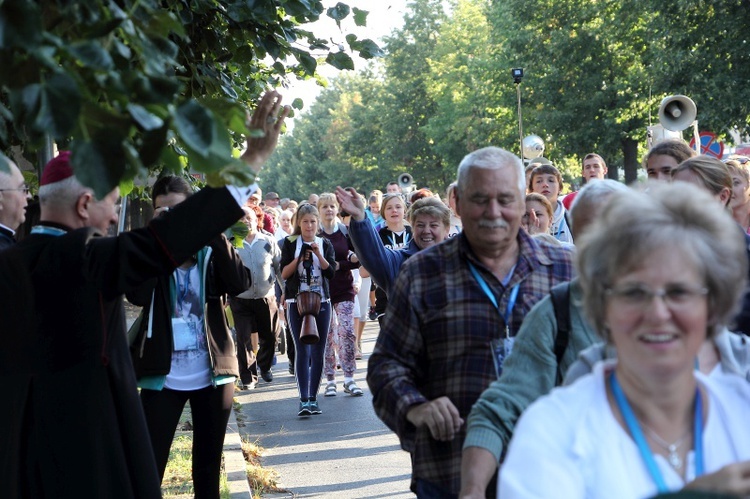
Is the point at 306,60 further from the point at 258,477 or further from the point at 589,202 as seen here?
the point at 258,477

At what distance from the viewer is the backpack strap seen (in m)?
3.62

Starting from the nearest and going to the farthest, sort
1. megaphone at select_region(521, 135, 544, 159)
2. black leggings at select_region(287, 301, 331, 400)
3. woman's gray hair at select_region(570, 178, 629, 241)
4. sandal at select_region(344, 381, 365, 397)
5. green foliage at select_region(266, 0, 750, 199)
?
woman's gray hair at select_region(570, 178, 629, 241)
black leggings at select_region(287, 301, 331, 400)
sandal at select_region(344, 381, 365, 397)
megaphone at select_region(521, 135, 544, 159)
green foliage at select_region(266, 0, 750, 199)

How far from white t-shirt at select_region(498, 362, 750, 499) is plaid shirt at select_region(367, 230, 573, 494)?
1.76 m

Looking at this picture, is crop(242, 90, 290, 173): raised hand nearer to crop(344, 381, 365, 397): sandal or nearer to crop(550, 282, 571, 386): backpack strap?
crop(550, 282, 571, 386): backpack strap

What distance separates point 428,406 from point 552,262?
0.79 meters

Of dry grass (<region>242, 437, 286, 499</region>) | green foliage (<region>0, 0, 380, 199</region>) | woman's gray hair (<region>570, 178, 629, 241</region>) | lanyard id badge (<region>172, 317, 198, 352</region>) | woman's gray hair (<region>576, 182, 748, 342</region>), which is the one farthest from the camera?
dry grass (<region>242, 437, 286, 499</region>)

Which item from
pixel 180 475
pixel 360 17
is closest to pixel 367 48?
pixel 360 17

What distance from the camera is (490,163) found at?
177 inches

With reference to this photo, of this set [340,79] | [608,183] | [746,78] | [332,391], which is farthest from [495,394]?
[340,79]

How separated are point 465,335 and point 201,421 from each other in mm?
2578

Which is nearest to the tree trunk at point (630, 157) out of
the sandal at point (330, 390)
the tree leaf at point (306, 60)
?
the sandal at point (330, 390)

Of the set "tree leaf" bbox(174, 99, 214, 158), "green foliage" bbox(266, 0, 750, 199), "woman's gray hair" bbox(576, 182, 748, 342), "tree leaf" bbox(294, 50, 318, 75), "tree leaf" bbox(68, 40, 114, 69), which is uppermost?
"green foliage" bbox(266, 0, 750, 199)

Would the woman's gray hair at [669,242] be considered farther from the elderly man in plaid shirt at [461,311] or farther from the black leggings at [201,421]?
the black leggings at [201,421]

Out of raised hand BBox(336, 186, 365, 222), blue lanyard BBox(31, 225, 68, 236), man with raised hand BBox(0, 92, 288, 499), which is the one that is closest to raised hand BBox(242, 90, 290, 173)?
man with raised hand BBox(0, 92, 288, 499)
